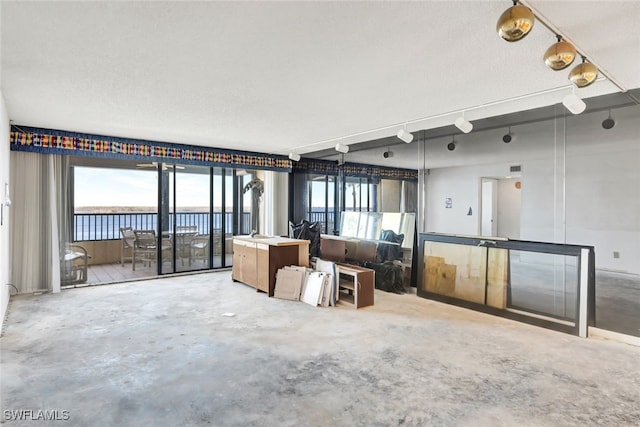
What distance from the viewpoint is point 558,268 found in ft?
12.2

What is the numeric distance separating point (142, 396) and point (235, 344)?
97 centimetres

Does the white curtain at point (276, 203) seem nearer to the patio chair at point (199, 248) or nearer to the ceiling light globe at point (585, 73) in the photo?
the patio chair at point (199, 248)

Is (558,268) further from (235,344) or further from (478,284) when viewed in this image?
(235,344)

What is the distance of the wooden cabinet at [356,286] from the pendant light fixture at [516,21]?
3.22 m

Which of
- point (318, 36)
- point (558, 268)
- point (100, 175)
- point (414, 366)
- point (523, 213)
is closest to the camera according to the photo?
point (318, 36)

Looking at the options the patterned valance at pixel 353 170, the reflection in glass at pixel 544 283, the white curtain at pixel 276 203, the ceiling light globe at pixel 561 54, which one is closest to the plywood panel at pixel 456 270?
the reflection in glass at pixel 544 283

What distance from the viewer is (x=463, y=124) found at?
13.3 ft

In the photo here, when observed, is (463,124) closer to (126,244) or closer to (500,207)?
(500,207)

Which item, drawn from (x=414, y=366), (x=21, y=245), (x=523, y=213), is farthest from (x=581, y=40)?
(x=21, y=245)

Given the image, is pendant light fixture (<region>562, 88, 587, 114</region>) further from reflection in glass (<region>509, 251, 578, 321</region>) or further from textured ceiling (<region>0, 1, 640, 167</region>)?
reflection in glass (<region>509, 251, 578, 321</region>)

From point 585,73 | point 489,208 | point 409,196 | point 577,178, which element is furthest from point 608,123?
point 409,196

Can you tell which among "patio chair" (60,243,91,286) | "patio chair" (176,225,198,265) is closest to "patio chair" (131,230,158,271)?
"patio chair" (176,225,198,265)

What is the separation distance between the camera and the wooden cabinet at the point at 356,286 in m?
4.43

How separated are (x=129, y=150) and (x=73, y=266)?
6.40 feet
